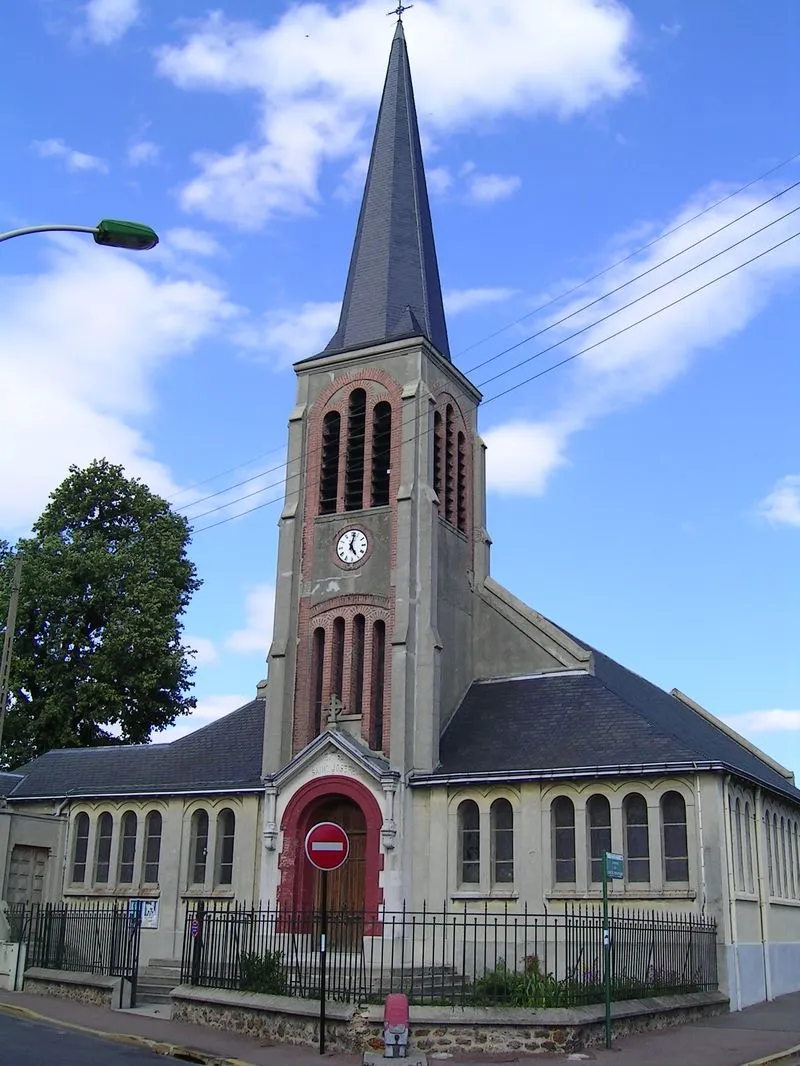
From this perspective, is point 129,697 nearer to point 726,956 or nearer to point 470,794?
point 470,794

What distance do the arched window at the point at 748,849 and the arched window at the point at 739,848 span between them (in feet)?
1.22

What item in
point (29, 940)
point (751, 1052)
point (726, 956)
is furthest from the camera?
point (29, 940)

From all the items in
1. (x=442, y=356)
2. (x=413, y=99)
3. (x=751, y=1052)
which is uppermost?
(x=413, y=99)

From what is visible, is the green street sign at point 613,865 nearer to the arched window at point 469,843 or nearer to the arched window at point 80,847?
the arched window at point 469,843

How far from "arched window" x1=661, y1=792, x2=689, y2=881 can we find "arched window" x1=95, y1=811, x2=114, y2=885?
16062mm

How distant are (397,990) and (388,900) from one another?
8.43m

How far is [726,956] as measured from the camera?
74.4 feet

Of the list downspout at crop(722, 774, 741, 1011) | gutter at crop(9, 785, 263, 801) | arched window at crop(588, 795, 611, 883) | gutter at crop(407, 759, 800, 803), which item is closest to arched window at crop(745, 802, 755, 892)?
gutter at crop(407, 759, 800, 803)

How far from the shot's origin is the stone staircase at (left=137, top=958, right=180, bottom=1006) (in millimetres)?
22756

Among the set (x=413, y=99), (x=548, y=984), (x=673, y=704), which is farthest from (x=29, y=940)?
(x=413, y=99)

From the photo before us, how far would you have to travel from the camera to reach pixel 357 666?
2964 centimetres

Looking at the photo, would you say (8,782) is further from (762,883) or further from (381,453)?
(762,883)

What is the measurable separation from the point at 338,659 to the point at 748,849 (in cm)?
1118

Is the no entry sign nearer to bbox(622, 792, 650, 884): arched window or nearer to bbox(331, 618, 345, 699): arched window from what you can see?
bbox(622, 792, 650, 884): arched window
